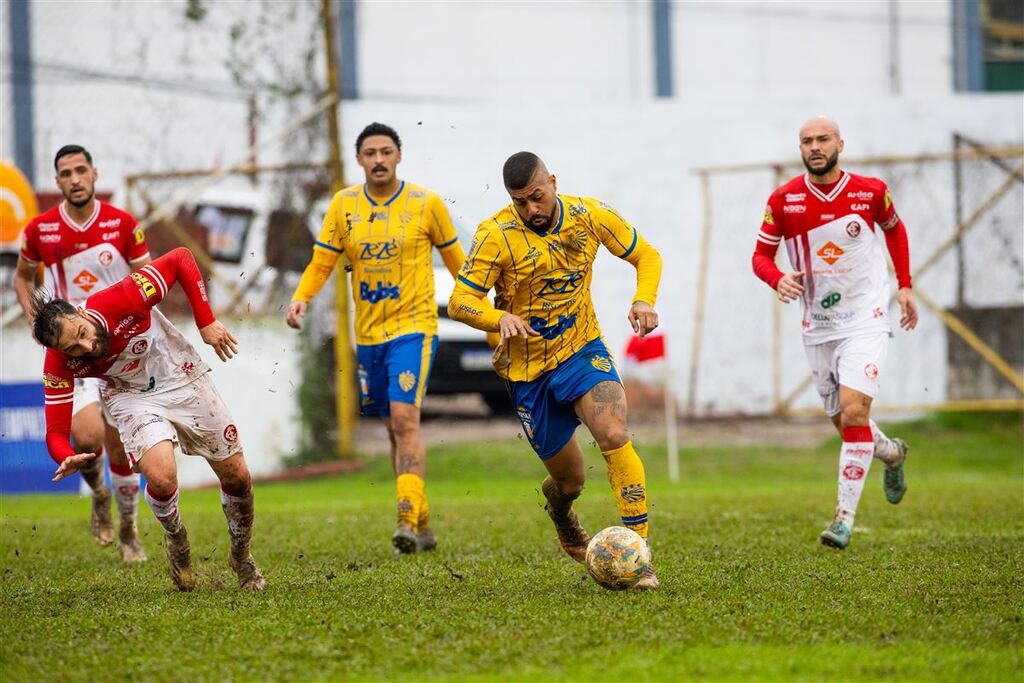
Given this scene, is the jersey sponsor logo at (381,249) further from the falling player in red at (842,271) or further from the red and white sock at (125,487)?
the falling player in red at (842,271)

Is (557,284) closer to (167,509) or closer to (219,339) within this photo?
(219,339)

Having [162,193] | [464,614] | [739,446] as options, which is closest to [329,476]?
[162,193]

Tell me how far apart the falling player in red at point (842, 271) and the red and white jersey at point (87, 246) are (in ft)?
13.2

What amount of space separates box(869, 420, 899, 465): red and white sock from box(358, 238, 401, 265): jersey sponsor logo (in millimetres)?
3238

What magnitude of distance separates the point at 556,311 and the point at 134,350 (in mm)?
2151

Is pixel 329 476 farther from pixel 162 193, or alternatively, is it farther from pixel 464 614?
pixel 464 614

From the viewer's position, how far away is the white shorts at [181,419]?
7.23 meters

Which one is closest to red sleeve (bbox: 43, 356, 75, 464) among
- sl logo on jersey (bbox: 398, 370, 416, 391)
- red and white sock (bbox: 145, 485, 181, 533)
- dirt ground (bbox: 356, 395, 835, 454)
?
red and white sock (bbox: 145, 485, 181, 533)

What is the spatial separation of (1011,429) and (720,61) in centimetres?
1654

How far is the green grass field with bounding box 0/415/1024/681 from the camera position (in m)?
5.25

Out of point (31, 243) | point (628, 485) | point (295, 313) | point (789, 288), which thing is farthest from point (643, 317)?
point (31, 243)

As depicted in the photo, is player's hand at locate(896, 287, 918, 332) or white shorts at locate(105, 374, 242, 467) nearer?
white shorts at locate(105, 374, 242, 467)

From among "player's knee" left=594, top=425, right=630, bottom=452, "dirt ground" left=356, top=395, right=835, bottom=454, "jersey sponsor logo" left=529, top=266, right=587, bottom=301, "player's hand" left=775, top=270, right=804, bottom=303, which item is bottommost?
"dirt ground" left=356, top=395, right=835, bottom=454

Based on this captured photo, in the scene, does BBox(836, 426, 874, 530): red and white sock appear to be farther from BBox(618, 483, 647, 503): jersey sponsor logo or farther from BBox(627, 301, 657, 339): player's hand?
BBox(627, 301, 657, 339): player's hand
